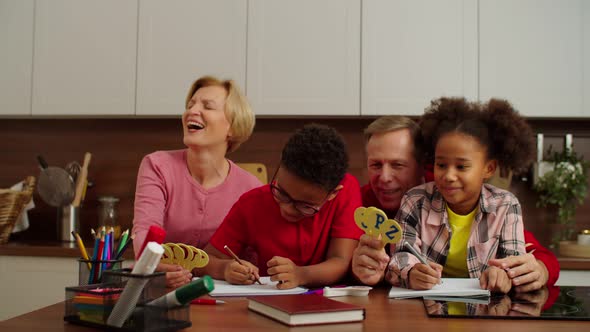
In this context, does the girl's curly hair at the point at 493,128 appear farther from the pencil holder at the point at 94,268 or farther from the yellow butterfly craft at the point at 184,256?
the pencil holder at the point at 94,268

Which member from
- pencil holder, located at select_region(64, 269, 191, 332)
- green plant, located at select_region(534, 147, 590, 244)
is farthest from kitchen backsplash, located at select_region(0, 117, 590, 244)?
pencil holder, located at select_region(64, 269, 191, 332)

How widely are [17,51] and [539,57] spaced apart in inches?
94.4

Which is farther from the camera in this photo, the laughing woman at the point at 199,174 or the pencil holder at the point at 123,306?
the laughing woman at the point at 199,174

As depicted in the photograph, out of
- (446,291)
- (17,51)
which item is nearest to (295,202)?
(446,291)

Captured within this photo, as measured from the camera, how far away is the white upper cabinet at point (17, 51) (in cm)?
293

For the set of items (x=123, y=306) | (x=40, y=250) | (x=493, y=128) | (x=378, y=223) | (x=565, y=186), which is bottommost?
(x=40, y=250)

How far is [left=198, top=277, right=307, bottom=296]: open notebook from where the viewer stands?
1201 mm


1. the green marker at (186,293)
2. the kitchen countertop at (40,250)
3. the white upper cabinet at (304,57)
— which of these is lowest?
the kitchen countertop at (40,250)

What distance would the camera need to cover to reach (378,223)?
1.20 metres

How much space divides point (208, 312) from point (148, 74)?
2.01 meters

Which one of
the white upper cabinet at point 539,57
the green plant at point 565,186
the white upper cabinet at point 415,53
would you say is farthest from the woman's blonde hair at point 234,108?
the green plant at point 565,186

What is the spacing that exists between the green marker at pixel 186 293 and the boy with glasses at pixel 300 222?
411 mm

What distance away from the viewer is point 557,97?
269 cm

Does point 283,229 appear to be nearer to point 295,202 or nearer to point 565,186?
point 295,202
